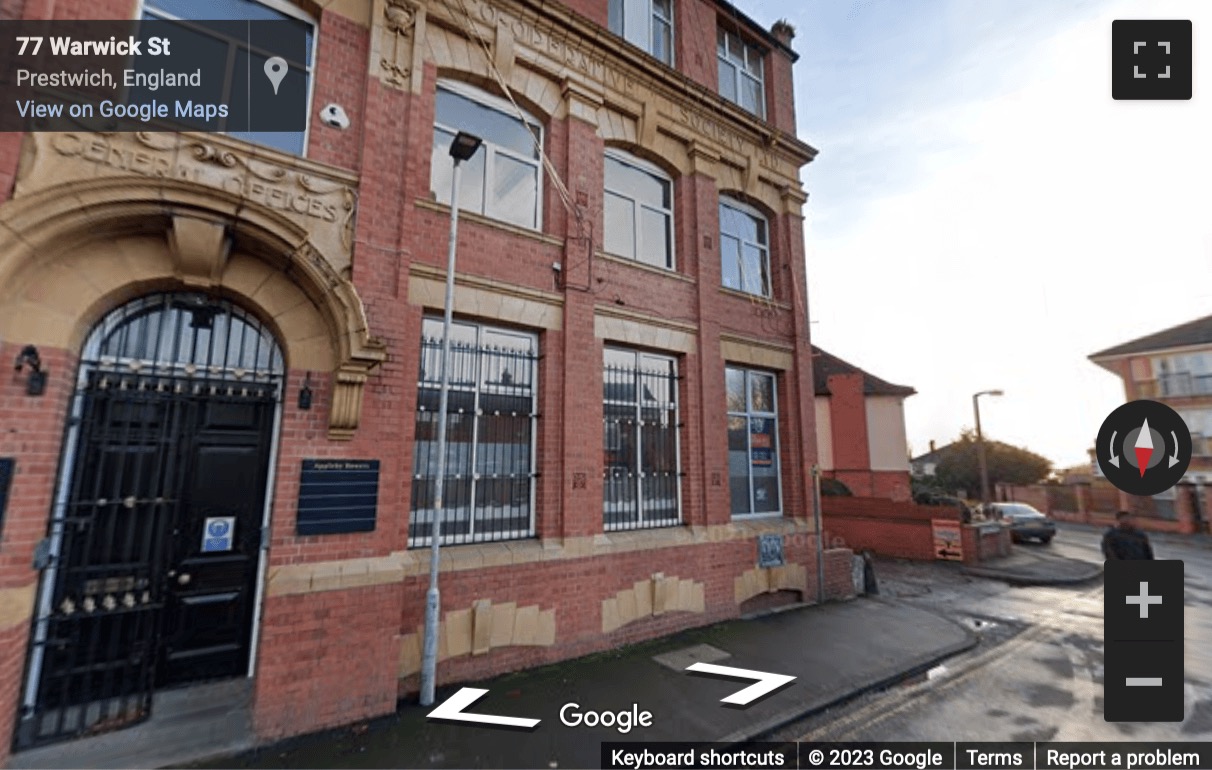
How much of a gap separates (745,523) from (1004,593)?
712 centimetres

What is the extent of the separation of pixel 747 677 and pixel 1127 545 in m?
6.25

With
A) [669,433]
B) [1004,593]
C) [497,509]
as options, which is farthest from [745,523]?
[1004,593]

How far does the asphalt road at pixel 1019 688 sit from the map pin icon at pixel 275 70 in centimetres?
827

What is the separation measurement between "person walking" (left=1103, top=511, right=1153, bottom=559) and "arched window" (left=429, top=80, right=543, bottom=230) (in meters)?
9.53

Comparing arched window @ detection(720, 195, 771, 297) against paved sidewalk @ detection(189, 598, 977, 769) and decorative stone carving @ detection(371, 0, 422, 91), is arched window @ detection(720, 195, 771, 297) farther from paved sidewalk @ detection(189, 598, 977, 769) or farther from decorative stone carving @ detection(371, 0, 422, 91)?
paved sidewalk @ detection(189, 598, 977, 769)

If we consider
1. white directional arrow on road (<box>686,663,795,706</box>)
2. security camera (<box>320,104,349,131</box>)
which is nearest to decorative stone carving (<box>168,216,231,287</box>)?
security camera (<box>320,104,349,131</box>)

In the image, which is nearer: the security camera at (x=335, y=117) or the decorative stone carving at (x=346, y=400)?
the decorative stone carving at (x=346, y=400)

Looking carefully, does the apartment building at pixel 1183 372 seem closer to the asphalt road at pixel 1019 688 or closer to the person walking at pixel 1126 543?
the asphalt road at pixel 1019 688

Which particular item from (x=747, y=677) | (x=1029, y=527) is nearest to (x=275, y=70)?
(x=747, y=677)

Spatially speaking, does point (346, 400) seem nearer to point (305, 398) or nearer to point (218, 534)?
point (305, 398)

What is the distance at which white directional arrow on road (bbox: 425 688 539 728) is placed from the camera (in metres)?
4.57

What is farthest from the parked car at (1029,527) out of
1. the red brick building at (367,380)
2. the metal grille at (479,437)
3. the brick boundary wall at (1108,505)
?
the metal grille at (479,437)

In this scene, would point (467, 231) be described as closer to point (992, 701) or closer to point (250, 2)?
point (250, 2)

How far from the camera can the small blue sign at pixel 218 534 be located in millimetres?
4598
